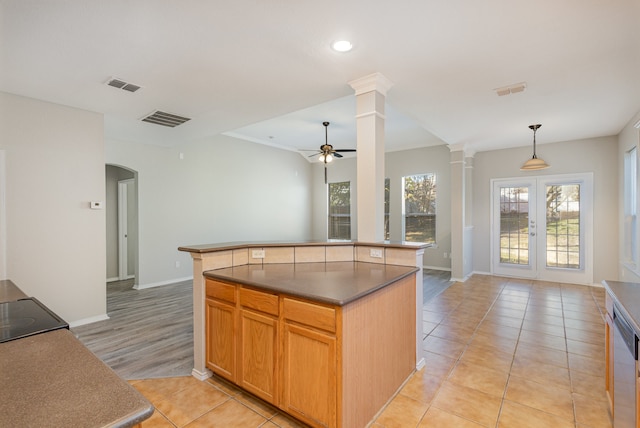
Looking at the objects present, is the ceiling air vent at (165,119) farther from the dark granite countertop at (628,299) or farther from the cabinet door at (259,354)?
the dark granite countertop at (628,299)

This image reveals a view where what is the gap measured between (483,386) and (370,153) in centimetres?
220

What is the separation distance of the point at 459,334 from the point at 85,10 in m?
4.34

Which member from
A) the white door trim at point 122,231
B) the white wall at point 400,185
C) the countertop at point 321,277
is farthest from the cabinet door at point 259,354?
the white wall at point 400,185

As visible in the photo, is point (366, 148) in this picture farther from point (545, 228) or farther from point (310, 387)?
point (545, 228)

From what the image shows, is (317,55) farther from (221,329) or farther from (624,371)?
(624,371)

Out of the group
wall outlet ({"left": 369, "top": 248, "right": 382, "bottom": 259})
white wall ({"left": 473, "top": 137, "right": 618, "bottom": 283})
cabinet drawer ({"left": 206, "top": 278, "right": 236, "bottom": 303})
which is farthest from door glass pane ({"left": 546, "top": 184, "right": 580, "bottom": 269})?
cabinet drawer ({"left": 206, "top": 278, "right": 236, "bottom": 303})

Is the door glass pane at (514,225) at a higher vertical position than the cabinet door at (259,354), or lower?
higher

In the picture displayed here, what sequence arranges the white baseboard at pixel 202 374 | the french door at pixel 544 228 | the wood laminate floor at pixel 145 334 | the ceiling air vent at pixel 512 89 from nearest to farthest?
A: the white baseboard at pixel 202 374 → the wood laminate floor at pixel 145 334 → the ceiling air vent at pixel 512 89 → the french door at pixel 544 228

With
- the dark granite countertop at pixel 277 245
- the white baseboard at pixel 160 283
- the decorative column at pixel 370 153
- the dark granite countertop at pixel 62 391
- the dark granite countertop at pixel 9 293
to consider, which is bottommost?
the white baseboard at pixel 160 283

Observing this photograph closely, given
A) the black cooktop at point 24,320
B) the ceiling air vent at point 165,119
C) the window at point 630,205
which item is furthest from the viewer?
the window at point 630,205

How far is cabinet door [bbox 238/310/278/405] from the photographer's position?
1966 mm

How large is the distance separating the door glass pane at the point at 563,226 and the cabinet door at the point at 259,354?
6.20 m

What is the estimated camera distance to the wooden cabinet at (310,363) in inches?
66.6

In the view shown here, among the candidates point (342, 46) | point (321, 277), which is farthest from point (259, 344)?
point (342, 46)
